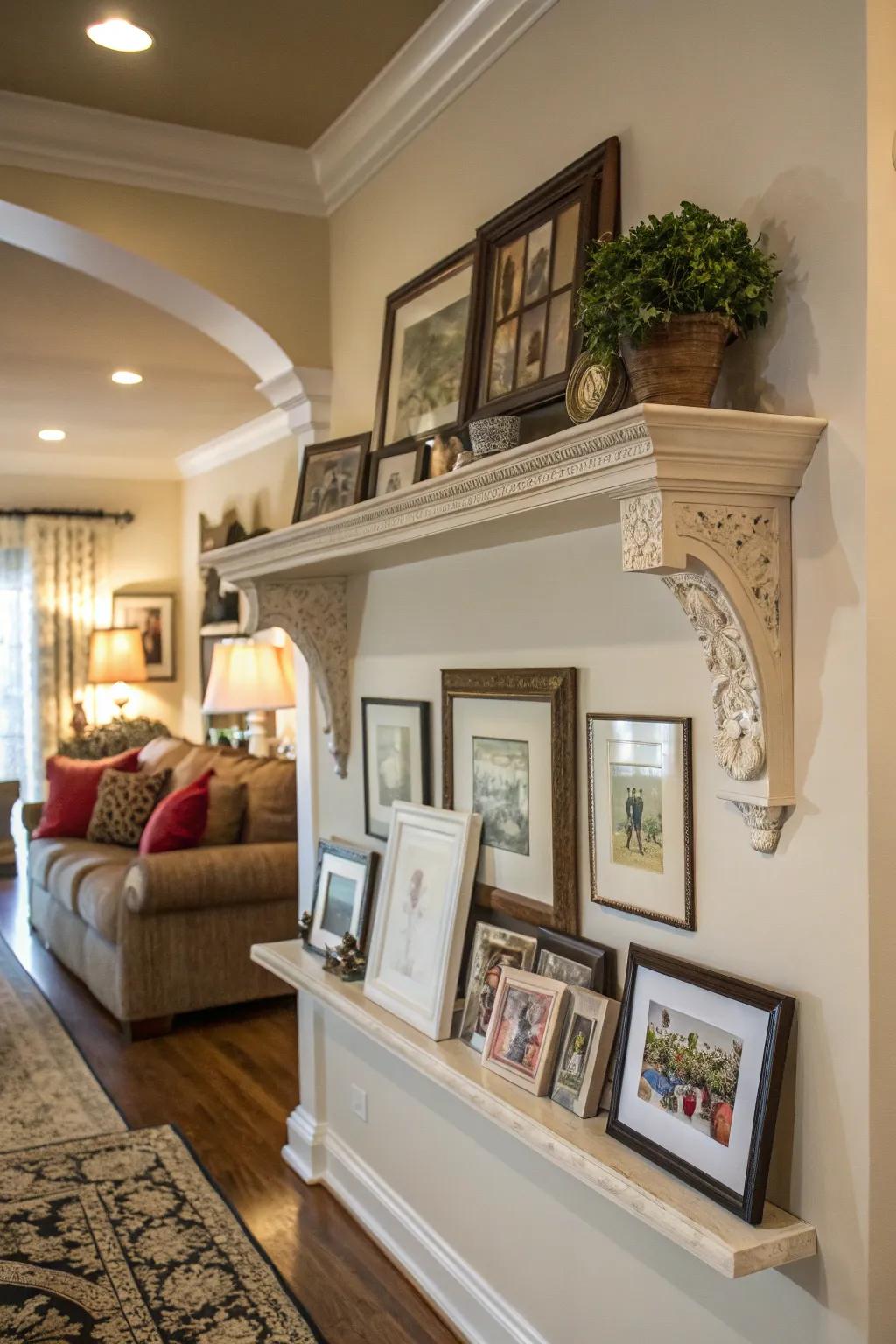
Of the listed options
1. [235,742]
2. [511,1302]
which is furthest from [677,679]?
[235,742]

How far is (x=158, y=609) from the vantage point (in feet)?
26.5

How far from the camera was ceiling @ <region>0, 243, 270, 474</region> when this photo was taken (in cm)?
417

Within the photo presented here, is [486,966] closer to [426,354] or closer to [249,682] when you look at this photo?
[426,354]

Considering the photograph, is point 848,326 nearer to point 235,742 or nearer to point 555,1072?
point 555,1072

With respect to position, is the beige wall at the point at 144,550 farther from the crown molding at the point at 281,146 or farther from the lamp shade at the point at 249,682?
the crown molding at the point at 281,146

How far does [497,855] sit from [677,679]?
706 millimetres

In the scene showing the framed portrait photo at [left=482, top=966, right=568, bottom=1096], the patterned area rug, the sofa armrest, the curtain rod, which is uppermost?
the curtain rod

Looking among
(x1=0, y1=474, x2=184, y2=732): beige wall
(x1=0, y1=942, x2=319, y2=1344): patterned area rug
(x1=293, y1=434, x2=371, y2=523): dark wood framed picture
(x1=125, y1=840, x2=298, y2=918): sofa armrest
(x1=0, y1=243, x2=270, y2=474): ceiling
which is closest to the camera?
(x1=0, y1=942, x2=319, y2=1344): patterned area rug

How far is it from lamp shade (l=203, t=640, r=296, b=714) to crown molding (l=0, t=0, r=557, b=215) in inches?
127

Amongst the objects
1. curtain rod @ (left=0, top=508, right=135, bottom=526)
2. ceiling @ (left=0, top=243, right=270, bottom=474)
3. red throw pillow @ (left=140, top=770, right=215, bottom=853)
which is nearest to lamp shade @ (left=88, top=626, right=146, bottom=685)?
curtain rod @ (left=0, top=508, right=135, bottom=526)

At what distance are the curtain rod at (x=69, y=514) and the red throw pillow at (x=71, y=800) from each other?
216cm

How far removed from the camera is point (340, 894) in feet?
9.80

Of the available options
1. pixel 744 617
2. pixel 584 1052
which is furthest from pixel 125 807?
pixel 744 617

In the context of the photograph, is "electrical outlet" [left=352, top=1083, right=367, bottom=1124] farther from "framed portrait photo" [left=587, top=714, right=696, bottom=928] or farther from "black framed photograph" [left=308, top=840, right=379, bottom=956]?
"framed portrait photo" [left=587, top=714, right=696, bottom=928]
